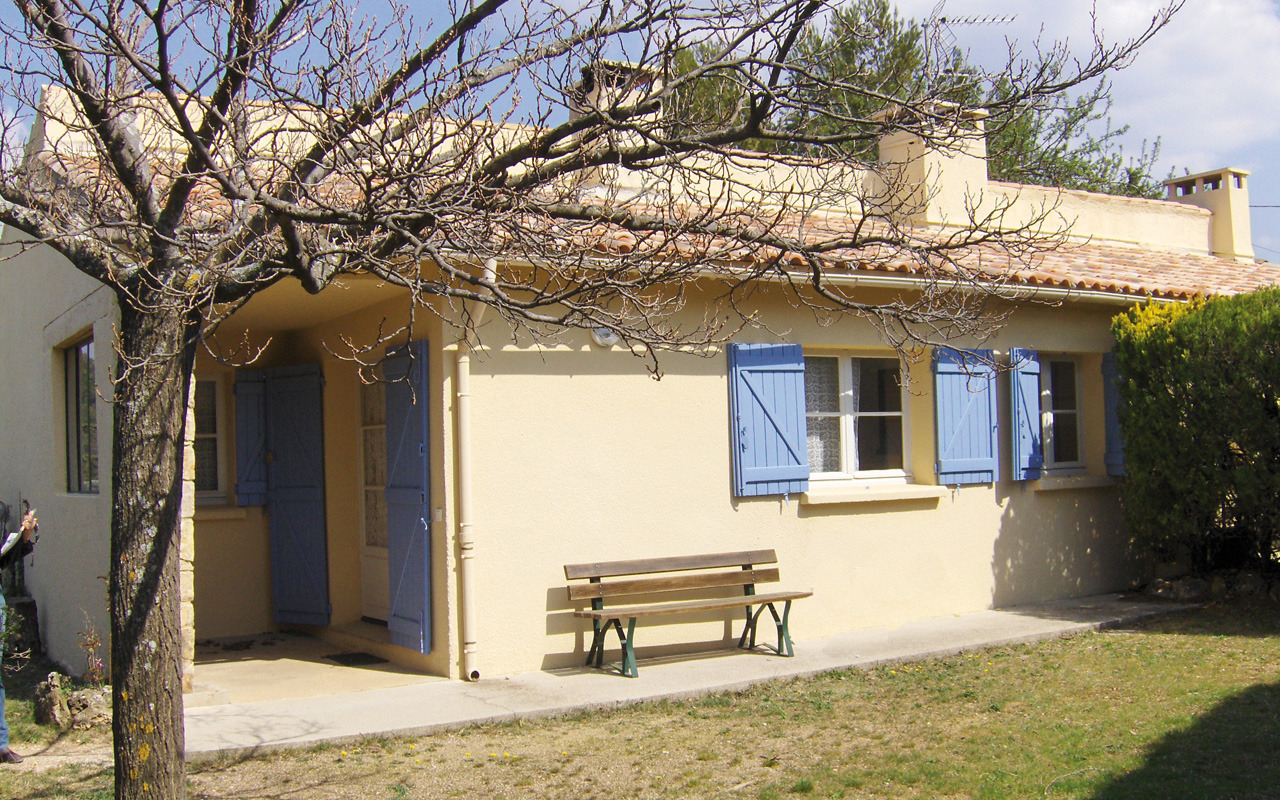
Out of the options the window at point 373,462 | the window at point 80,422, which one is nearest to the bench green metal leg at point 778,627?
the window at point 373,462

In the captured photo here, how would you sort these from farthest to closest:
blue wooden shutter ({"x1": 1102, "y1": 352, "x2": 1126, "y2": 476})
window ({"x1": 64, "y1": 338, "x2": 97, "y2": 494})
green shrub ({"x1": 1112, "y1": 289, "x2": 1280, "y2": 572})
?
blue wooden shutter ({"x1": 1102, "y1": 352, "x2": 1126, "y2": 476})
green shrub ({"x1": 1112, "y1": 289, "x2": 1280, "y2": 572})
window ({"x1": 64, "y1": 338, "x2": 97, "y2": 494})

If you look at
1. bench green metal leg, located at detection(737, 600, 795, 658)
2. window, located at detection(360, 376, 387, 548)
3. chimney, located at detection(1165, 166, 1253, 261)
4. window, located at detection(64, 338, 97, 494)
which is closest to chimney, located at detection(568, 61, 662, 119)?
bench green metal leg, located at detection(737, 600, 795, 658)

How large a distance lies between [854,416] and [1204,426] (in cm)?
273

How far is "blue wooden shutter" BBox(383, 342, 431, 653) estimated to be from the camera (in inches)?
280

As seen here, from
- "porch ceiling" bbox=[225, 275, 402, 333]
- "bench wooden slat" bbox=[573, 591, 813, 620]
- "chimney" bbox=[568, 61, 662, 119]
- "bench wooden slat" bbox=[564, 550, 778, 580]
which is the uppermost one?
"chimney" bbox=[568, 61, 662, 119]

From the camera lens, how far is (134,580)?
392 centimetres

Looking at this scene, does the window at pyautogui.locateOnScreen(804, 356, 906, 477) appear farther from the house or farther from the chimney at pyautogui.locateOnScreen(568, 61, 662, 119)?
the chimney at pyautogui.locateOnScreen(568, 61, 662, 119)

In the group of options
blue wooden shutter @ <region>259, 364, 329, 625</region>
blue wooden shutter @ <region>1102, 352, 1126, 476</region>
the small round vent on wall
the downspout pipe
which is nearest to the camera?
the downspout pipe

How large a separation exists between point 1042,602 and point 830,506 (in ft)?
7.92

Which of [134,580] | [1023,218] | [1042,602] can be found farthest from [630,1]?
[1023,218]

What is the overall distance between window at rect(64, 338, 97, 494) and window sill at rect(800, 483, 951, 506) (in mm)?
5322

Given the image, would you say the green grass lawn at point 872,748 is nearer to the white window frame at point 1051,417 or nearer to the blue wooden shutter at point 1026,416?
the blue wooden shutter at point 1026,416

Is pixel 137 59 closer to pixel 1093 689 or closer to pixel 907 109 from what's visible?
pixel 907 109

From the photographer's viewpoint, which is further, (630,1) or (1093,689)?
(1093,689)
